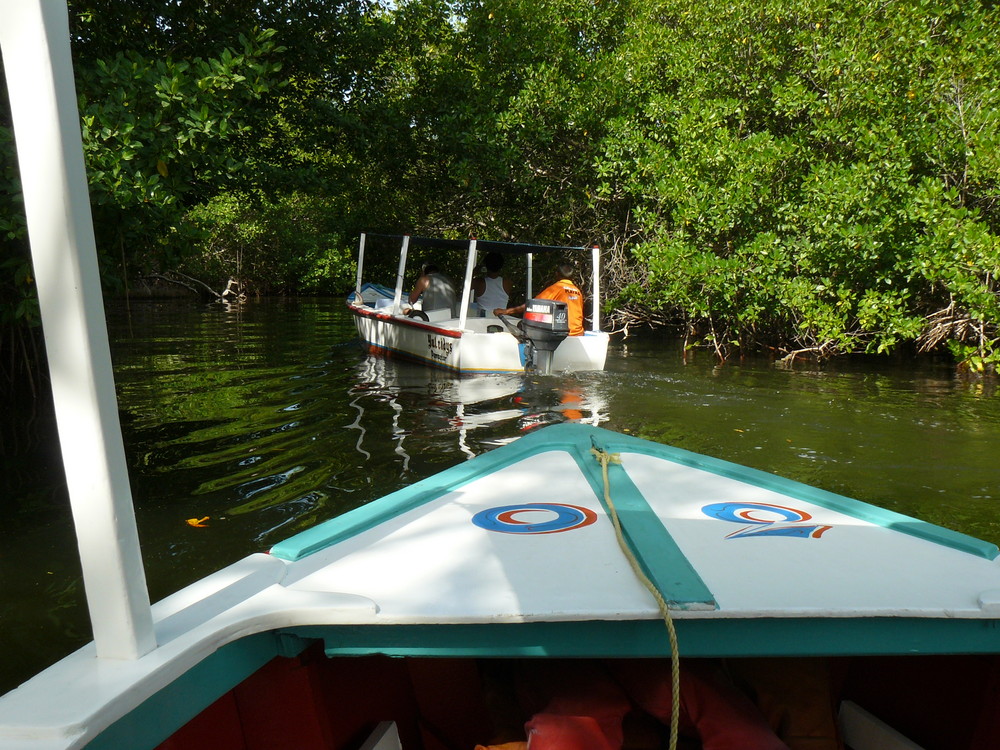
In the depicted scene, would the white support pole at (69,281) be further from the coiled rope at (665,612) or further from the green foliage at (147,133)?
the green foliage at (147,133)

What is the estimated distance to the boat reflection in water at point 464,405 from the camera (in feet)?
23.0

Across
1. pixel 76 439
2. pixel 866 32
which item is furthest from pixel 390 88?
pixel 76 439

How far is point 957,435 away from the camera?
7.09m

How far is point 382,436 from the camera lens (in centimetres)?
693

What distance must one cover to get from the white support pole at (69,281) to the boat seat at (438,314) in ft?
31.5

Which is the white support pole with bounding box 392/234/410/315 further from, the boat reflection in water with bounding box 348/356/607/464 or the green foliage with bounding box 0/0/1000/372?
the green foliage with bounding box 0/0/1000/372

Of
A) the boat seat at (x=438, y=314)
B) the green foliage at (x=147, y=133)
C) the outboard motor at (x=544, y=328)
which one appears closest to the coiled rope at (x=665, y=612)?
the green foliage at (x=147, y=133)

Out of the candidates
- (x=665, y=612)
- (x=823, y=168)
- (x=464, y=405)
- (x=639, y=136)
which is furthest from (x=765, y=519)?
(x=639, y=136)

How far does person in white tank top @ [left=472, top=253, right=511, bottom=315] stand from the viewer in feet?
37.5

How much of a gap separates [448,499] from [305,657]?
2.96ft

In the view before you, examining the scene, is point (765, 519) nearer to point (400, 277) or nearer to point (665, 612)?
point (665, 612)

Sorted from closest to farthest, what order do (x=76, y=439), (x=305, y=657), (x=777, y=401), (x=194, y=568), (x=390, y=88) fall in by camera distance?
(x=76, y=439) < (x=305, y=657) < (x=194, y=568) < (x=777, y=401) < (x=390, y=88)

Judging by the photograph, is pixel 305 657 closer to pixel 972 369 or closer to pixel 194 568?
pixel 194 568

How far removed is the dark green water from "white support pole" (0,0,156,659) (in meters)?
2.37
